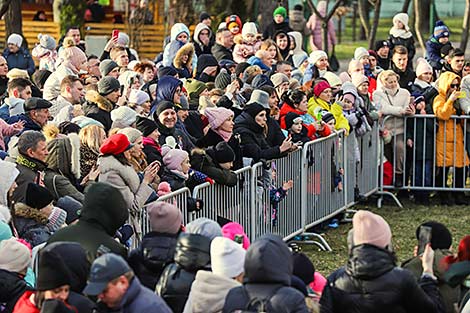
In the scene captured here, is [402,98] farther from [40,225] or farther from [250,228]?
[40,225]

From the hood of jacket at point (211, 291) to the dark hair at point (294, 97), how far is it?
313 inches

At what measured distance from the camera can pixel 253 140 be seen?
13.9 metres

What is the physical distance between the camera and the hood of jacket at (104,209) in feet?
28.0

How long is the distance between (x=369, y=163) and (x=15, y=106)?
5.63 meters

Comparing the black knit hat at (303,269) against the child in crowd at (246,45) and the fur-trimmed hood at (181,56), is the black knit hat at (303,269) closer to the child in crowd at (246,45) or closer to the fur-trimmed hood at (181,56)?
the fur-trimmed hood at (181,56)

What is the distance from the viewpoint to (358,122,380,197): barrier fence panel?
17337 mm

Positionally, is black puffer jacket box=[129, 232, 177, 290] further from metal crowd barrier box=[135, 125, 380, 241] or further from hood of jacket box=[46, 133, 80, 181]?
hood of jacket box=[46, 133, 80, 181]

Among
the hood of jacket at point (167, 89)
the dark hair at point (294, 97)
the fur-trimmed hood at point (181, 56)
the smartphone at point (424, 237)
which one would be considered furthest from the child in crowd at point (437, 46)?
the smartphone at point (424, 237)

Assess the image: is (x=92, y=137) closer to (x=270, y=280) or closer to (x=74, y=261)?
(x=74, y=261)

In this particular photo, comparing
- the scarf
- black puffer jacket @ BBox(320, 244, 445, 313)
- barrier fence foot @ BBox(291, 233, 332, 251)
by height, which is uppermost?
the scarf

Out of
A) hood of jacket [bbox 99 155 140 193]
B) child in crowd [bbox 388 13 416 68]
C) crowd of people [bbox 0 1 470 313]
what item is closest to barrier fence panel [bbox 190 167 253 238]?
crowd of people [bbox 0 1 470 313]

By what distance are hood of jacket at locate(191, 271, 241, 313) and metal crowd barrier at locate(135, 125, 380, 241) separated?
11.3 feet

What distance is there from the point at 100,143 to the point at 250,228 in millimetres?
2695

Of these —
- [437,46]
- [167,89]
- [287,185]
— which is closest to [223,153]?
[167,89]
